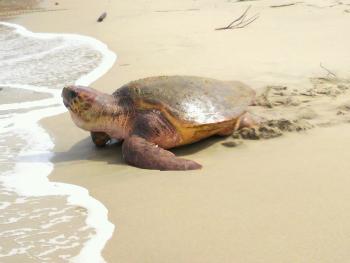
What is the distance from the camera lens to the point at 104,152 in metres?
3.93

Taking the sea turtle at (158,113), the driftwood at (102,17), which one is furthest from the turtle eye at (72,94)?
the driftwood at (102,17)

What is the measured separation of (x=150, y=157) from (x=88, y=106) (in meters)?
0.76

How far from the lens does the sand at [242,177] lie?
86.0 inches

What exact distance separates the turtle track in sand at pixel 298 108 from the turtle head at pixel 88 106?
902mm

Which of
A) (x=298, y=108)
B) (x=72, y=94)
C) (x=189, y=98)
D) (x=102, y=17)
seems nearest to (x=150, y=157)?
(x=189, y=98)

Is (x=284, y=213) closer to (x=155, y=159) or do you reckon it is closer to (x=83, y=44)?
(x=155, y=159)

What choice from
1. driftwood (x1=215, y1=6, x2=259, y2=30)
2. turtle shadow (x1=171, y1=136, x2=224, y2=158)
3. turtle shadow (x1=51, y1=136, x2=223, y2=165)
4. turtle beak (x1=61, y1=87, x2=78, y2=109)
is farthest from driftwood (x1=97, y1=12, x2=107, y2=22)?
turtle shadow (x1=171, y1=136, x2=224, y2=158)

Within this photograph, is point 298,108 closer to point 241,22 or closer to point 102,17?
point 241,22

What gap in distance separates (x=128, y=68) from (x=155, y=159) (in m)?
3.09

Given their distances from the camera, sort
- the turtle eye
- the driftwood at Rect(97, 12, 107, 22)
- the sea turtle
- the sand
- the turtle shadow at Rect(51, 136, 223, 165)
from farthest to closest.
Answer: the driftwood at Rect(97, 12, 107, 22) < the turtle eye < the turtle shadow at Rect(51, 136, 223, 165) < the sea turtle < the sand

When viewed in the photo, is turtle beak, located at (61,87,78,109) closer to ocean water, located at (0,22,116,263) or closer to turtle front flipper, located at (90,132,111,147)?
turtle front flipper, located at (90,132,111,147)

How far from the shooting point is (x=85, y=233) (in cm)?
245

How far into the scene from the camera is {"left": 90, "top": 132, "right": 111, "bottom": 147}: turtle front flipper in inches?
157

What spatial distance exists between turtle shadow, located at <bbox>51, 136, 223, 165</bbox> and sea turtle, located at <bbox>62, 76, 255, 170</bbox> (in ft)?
0.21
